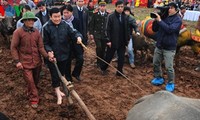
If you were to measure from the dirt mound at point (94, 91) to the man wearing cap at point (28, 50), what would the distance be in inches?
14.4

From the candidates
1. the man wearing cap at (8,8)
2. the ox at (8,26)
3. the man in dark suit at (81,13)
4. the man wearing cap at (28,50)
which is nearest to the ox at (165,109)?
the man wearing cap at (28,50)

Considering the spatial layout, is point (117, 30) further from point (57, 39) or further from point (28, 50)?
point (28, 50)

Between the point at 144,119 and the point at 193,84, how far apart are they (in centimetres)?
436

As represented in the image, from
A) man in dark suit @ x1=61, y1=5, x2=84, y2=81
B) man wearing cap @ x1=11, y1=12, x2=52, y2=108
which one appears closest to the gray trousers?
man in dark suit @ x1=61, y1=5, x2=84, y2=81

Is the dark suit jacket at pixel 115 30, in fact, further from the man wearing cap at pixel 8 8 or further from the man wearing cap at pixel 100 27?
the man wearing cap at pixel 8 8

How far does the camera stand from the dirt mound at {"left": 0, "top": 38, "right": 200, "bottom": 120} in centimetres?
499

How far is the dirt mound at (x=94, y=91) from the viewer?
499cm

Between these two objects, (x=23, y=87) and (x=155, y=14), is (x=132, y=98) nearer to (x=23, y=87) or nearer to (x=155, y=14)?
(x=155, y=14)

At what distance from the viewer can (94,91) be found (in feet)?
19.8

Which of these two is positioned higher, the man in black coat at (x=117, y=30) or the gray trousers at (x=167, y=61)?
the man in black coat at (x=117, y=30)

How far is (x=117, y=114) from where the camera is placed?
5023mm

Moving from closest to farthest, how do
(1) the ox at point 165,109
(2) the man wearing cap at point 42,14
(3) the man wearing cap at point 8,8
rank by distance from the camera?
(1) the ox at point 165,109 < (2) the man wearing cap at point 42,14 < (3) the man wearing cap at point 8,8

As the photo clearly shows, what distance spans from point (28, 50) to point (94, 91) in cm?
180

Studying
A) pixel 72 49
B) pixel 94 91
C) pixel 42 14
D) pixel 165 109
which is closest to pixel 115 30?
pixel 72 49
